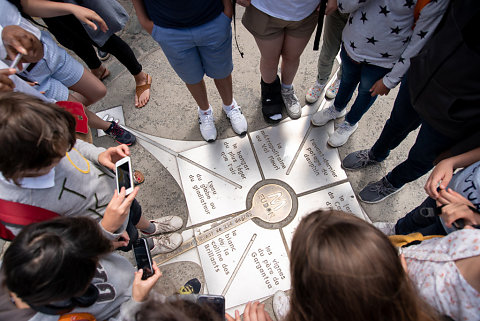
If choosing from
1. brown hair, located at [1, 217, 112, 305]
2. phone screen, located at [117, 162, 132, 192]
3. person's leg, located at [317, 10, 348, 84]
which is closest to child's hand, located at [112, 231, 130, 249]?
phone screen, located at [117, 162, 132, 192]

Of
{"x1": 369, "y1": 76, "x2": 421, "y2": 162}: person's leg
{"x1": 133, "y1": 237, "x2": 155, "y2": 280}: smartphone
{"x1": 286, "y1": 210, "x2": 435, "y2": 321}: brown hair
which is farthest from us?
{"x1": 369, "y1": 76, "x2": 421, "y2": 162}: person's leg

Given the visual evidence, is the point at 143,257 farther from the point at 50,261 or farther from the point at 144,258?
the point at 50,261

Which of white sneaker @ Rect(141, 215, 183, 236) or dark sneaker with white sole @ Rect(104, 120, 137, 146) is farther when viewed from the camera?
dark sneaker with white sole @ Rect(104, 120, 137, 146)

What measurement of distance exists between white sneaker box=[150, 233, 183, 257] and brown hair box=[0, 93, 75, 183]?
117 cm

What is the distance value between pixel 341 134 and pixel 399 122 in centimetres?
63

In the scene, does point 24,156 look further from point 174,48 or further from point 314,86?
point 314,86

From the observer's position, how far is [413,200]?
2.32m

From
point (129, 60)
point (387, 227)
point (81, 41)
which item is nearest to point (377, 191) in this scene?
point (387, 227)

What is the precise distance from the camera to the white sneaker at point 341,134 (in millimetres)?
2414

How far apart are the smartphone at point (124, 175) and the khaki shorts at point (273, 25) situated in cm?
123

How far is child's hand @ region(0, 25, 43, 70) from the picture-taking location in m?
Result: 1.55

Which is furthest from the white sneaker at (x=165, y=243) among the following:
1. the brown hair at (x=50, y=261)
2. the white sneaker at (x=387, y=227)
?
the white sneaker at (x=387, y=227)

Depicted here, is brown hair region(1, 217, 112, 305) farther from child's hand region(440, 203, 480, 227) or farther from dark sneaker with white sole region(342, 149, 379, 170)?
dark sneaker with white sole region(342, 149, 379, 170)

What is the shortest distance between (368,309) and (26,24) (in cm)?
229
